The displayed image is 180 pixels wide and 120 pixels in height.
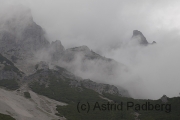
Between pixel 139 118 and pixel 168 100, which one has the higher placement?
pixel 168 100

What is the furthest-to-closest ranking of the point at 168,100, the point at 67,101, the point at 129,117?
the point at 67,101
the point at 168,100
the point at 129,117

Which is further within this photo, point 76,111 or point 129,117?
point 76,111

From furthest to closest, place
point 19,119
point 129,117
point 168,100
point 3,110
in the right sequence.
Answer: point 168,100 → point 129,117 → point 3,110 → point 19,119

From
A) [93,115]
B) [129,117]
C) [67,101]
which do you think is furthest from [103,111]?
[67,101]

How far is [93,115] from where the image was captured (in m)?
125

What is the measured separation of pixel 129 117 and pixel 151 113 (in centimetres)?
1654

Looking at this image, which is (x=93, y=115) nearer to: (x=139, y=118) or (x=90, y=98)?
(x=139, y=118)

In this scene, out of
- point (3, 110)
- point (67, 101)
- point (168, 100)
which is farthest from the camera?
point (67, 101)

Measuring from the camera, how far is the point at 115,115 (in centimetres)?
12156

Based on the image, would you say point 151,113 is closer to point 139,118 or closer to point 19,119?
point 139,118

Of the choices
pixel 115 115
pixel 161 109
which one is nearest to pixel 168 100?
pixel 161 109

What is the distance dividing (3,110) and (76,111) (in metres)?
57.5

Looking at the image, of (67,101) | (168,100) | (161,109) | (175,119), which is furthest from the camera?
(67,101)

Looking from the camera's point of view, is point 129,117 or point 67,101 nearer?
point 129,117
